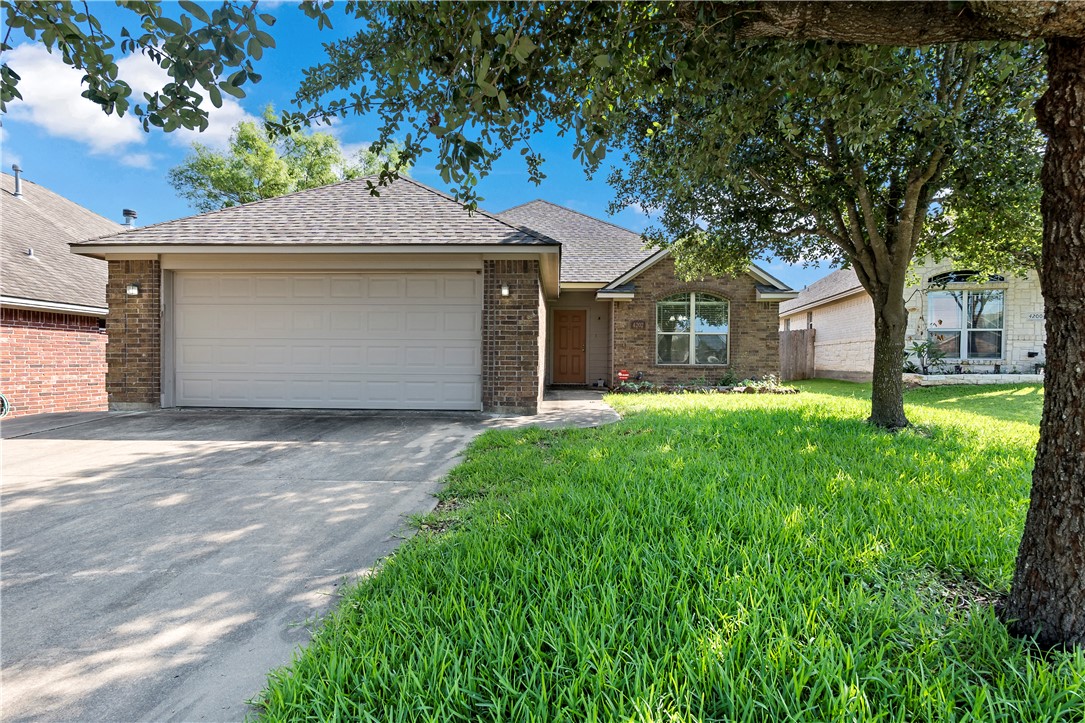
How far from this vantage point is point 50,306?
31.6 ft

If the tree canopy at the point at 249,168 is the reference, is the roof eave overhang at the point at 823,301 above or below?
below

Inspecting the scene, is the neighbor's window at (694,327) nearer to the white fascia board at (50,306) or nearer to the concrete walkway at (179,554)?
the concrete walkway at (179,554)

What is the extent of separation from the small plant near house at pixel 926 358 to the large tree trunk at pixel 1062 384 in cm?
1529

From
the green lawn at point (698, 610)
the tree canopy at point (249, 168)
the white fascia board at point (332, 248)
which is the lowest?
the green lawn at point (698, 610)

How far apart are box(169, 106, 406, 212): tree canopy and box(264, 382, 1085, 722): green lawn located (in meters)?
20.4

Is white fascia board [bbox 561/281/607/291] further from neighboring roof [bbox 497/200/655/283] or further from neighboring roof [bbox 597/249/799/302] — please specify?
neighboring roof [bbox 597/249/799/302]

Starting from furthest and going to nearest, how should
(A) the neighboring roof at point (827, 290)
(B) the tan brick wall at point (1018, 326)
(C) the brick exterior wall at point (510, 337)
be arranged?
(A) the neighboring roof at point (827, 290)
(B) the tan brick wall at point (1018, 326)
(C) the brick exterior wall at point (510, 337)

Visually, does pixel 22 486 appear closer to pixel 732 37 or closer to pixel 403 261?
pixel 403 261

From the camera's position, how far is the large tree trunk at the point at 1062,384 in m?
1.81

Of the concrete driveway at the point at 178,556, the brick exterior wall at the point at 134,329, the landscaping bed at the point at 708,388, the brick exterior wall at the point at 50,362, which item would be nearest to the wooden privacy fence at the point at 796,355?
the landscaping bed at the point at 708,388

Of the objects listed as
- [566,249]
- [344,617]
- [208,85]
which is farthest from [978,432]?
[566,249]

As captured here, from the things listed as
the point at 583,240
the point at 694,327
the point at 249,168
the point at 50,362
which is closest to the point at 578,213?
the point at 583,240

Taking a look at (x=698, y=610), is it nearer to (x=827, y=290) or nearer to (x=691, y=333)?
(x=691, y=333)

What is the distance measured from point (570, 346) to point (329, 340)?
25.9 ft
